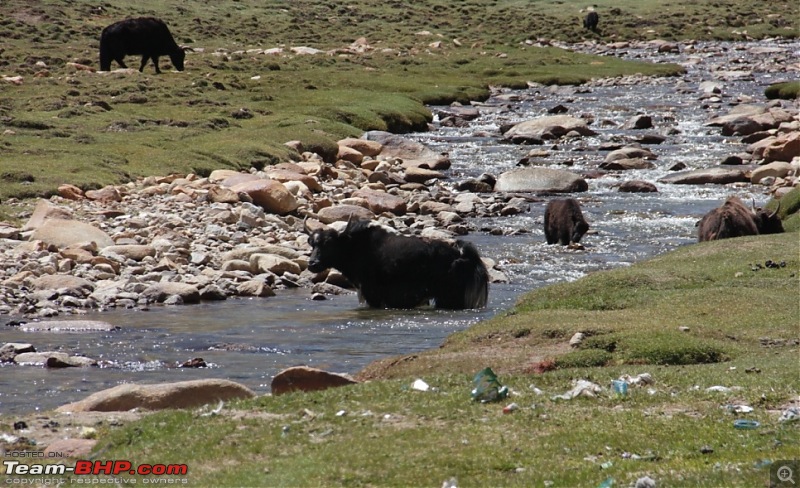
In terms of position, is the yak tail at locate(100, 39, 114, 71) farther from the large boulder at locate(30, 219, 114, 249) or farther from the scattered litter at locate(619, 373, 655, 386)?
the scattered litter at locate(619, 373, 655, 386)

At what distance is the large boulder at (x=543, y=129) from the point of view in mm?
38375

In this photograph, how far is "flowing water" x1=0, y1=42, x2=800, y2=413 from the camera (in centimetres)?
1342

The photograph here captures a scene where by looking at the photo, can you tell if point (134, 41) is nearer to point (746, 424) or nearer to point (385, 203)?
point (385, 203)

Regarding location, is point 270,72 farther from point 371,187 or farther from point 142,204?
point 142,204

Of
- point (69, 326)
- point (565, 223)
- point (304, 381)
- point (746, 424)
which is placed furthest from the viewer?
point (565, 223)

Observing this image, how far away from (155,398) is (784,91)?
39741mm

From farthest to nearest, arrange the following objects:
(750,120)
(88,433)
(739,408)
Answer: (750,120) < (88,433) < (739,408)

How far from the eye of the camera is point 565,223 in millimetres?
22750

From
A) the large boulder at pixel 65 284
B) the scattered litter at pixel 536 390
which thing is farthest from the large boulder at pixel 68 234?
the scattered litter at pixel 536 390

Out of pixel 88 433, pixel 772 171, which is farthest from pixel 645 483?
pixel 772 171

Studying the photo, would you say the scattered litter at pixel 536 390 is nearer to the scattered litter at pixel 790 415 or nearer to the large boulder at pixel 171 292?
the scattered litter at pixel 790 415

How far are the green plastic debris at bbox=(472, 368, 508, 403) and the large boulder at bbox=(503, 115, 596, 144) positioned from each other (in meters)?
29.2

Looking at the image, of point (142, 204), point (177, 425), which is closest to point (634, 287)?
point (177, 425)

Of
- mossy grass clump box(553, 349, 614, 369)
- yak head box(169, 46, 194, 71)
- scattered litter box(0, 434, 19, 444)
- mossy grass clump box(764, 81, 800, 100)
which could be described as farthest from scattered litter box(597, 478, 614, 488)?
yak head box(169, 46, 194, 71)
